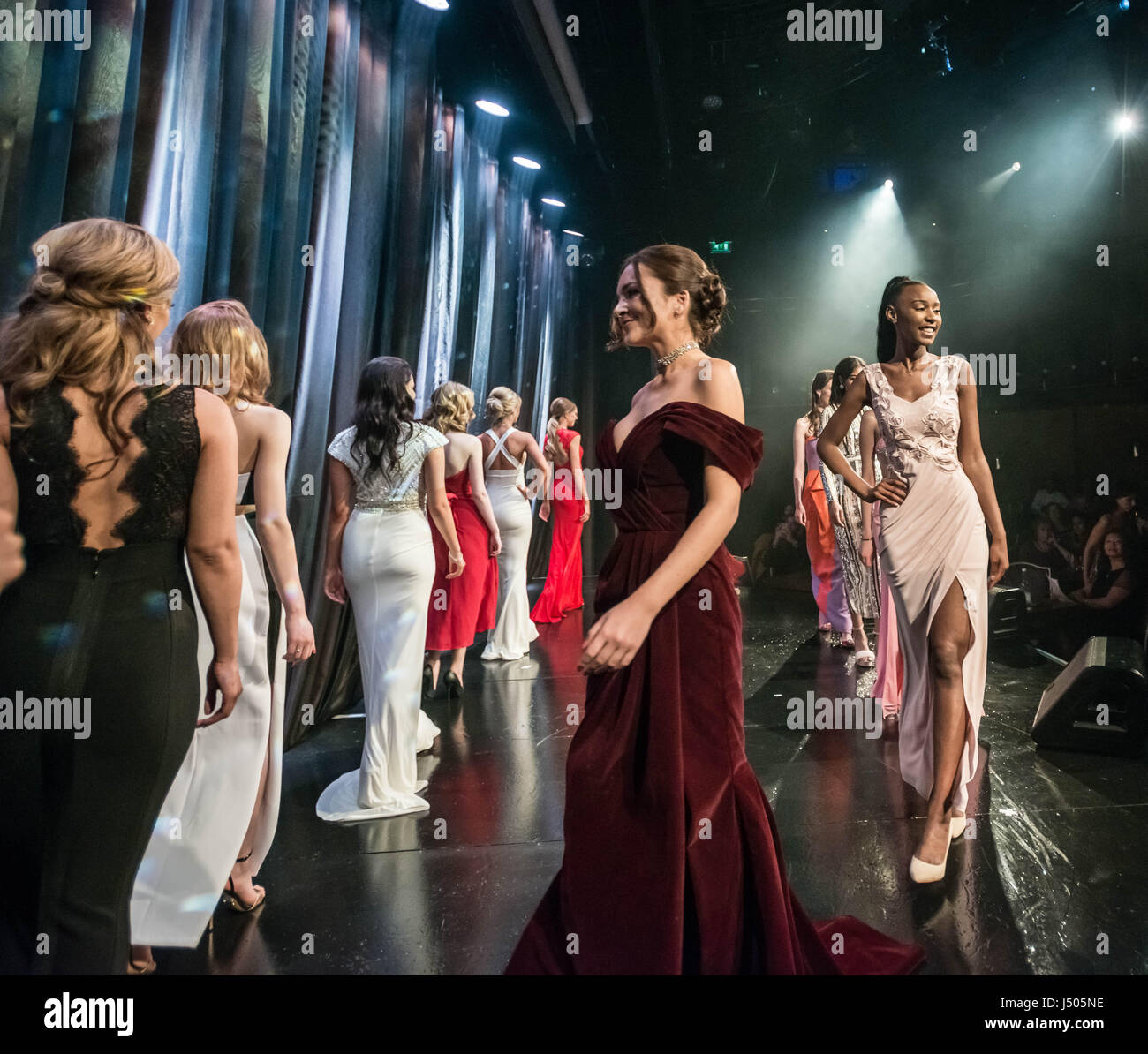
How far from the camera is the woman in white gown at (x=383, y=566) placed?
10.7ft

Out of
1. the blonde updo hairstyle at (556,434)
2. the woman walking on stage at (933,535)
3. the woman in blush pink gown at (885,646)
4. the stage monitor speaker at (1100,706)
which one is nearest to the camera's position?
the woman walking on stage at (933,535)

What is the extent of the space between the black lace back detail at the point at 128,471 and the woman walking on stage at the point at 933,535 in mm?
2263

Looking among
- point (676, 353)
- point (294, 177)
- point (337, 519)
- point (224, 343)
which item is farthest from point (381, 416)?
point (676, 353)

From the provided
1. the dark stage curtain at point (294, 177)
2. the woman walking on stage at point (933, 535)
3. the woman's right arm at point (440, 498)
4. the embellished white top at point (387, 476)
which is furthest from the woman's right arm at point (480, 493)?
the woman walking on stage at point (933, 535)

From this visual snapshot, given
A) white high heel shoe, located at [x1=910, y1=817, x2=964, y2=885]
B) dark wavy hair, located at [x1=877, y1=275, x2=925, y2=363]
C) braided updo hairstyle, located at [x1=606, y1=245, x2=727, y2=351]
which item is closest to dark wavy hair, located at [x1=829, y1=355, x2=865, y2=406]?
dark wavy hair, located at [x1=877, y1=275, x2=925, y2=363]

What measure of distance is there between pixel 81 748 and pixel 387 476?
2082 mm

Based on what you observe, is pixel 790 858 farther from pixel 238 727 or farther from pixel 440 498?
pixel 440 498

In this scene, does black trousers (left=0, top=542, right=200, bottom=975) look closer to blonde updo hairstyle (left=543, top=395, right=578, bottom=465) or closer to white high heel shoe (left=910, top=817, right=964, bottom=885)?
white high heel shoe (left=910, top=817, right=964, bottom=885)

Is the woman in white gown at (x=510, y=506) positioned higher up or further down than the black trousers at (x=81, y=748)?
higher up

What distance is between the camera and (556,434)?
22.9 ft

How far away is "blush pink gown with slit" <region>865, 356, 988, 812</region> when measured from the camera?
9.00ft

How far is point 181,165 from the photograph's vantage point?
2.90 m

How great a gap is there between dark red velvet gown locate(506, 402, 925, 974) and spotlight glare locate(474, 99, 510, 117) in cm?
536

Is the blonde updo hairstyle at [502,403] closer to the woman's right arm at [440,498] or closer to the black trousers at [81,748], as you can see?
the woman's right arm at [440,498]
